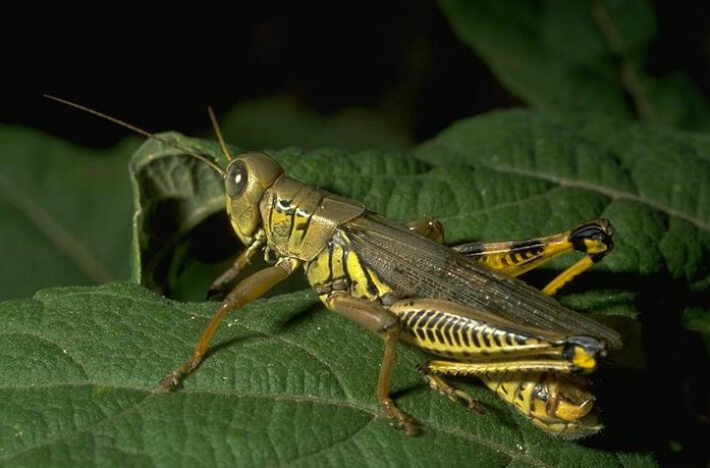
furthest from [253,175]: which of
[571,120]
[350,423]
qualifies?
[571,120]

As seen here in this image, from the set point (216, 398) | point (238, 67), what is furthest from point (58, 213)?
point (216, 398)

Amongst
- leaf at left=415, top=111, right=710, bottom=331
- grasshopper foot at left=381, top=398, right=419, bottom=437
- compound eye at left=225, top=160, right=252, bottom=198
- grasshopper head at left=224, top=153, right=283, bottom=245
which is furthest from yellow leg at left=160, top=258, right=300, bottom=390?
leaf at left=415, top=111, right=710, bottom=331

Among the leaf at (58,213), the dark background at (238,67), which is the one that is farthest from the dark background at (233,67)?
the leaf at (58,213)

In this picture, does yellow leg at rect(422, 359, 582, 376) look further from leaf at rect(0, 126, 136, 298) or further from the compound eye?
leaf at rect(0, 126, 136, 298)

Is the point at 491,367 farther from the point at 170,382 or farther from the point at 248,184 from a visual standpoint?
the point at 248,184

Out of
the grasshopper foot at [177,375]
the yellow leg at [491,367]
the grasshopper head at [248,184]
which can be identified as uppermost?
the grasshopper head at [248,184]

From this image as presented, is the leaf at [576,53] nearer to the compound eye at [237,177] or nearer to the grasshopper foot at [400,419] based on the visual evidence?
the compound eye at [237,177]

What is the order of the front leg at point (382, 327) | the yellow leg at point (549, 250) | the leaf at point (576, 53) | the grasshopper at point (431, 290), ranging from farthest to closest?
the leaf at point (576, 53), the yellow leg at point (549, 250), the grasshopper at point (431, 290), the front leg at point (382, 327)
